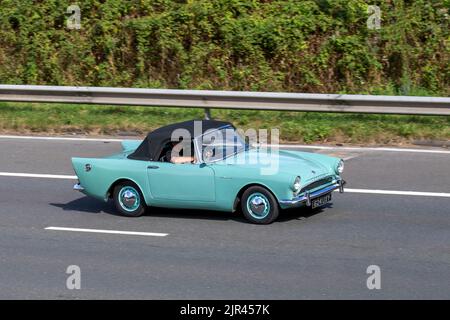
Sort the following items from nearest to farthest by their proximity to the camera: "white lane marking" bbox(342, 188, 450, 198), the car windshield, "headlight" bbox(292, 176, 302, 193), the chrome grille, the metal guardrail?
"headlight" bbox(292, 176, 302, 193) < the chrome grille < the car windshield < "white lane marking" bbox(342, 188, 450, 198) < the metal guardrail

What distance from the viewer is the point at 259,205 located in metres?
10.4

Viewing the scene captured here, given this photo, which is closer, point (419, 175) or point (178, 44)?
point (419, 175)

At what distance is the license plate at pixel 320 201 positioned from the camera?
1032cm

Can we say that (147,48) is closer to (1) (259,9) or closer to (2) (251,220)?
→ (1) (259,9)

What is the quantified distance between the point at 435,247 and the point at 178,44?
37.3 feet

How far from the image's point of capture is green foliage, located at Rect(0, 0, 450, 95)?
18.5 m

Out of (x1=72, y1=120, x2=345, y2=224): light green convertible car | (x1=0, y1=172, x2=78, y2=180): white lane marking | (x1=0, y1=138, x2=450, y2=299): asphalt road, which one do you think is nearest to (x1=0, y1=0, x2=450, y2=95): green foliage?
(x1=0, y1=138, x2=450, y2=299): asphalt road

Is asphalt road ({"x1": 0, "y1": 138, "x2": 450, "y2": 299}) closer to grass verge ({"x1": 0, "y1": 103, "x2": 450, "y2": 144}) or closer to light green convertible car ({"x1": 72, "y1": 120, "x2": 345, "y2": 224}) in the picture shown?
light green convertible car ({"x1": 72, "y1": 120, "x2": 345, "y2": 224})

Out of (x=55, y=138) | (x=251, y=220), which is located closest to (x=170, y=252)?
(x=251, y=220)

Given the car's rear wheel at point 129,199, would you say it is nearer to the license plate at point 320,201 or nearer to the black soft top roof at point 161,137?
the black soft top roof at point 161,137

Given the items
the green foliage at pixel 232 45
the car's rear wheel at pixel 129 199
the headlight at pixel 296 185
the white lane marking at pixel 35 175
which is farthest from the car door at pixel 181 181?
the green foliage at pixel 232 45

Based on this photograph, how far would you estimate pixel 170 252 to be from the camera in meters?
9.61

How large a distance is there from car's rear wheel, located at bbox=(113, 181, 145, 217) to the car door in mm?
284

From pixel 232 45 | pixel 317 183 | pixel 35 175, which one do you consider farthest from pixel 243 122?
pixel 317 183
